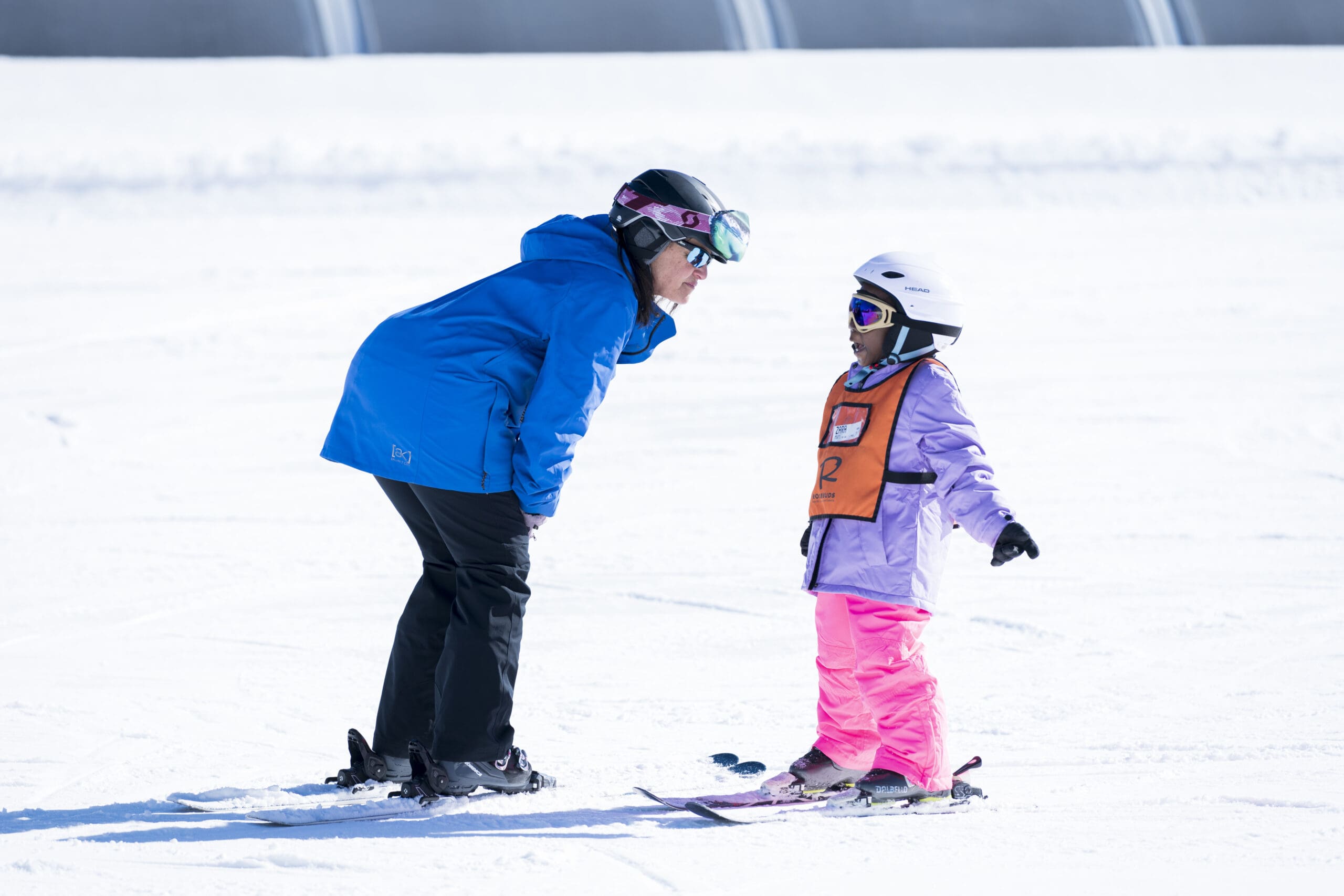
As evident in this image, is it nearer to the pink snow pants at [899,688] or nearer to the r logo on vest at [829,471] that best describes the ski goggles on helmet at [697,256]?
the r logo on vest at [829,471]

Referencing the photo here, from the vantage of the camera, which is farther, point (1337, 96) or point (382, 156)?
point (1337, 96)

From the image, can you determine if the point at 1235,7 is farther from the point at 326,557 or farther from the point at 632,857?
the point at 632,857

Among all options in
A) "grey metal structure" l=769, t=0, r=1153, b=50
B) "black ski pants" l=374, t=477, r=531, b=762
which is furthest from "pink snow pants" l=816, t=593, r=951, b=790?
"grey metal structure" l=769, t=0, r=1153, b=50

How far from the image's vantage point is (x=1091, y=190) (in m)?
14.0

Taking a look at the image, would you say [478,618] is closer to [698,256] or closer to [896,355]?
[698,256]

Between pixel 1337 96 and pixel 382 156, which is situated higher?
pixel 1337 96

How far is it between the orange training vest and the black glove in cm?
25

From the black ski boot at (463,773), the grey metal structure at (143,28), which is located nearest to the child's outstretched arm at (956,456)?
the black ski boot at (463,773)

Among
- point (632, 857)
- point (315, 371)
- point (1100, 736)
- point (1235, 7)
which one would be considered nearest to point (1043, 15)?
point (1235, 7)

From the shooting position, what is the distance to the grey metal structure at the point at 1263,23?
17.5m

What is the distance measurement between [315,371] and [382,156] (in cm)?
554

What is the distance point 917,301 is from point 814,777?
110 centimetres

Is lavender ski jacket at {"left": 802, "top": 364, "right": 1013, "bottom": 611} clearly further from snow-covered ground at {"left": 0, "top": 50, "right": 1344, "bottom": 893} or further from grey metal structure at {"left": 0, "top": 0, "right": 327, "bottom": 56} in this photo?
grey metal structure at {"left": 0, "top": 0, "right": 327, "bottom": 56}

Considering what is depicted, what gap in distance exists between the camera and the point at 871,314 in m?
3.17
